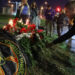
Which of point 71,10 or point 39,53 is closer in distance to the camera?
point 71,10

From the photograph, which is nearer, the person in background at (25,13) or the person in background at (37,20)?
the person in background at (25,13)

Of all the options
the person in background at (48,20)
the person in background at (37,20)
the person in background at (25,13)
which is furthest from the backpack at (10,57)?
the person in background at (37,20)

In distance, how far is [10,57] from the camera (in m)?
1.42

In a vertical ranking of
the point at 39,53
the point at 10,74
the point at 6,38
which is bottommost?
the point at 39,53

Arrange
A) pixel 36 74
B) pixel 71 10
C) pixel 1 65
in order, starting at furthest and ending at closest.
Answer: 1. pixel 71 10
2. pixel 36 74
3. pixel 1 65

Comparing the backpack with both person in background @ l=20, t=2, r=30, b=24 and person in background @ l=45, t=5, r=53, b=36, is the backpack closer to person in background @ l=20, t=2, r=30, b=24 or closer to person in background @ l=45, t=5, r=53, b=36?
person in background @ l=45, t=5, r=53, b=36

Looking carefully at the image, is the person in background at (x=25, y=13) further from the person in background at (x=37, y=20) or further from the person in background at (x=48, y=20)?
the person in background at (x=48, y=20)

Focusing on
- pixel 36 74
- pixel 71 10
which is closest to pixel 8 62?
pixel 36 74

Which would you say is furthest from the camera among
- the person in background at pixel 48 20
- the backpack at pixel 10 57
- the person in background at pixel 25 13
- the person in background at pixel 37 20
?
the person in background at pixel 37 20

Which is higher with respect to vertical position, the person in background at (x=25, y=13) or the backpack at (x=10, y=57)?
the person in background at (x=25, y=13)

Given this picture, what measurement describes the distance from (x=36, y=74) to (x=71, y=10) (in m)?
1.55

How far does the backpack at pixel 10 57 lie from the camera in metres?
1.39

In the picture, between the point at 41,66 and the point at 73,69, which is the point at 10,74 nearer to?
the point at 41,66

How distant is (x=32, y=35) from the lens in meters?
3.54
